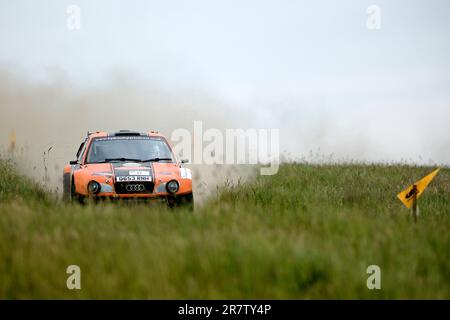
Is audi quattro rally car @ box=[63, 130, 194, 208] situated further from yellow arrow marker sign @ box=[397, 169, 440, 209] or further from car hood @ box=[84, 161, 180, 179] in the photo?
yellow arrow marker sign @ box=[397, 169, 440, 209]

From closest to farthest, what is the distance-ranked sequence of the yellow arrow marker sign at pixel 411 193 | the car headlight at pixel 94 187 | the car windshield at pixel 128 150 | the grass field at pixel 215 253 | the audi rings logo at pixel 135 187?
the grass field at pixel 215 253, the yellow arrow marker sign at pixel 411 193, the car headlight at pixel 94 187, the audi rings logo at pixel 135 187, the car windshield at pixel 128 150

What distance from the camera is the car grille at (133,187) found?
34.2 feet

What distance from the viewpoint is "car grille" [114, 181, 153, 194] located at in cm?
1041

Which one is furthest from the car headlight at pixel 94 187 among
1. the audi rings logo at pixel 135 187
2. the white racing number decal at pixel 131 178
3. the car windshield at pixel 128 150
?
the car windshield at pixel 128 150

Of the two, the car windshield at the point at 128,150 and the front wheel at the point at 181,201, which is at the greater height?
the car windshield at the point at 128,150

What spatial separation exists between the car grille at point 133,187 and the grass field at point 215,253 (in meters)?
2.12

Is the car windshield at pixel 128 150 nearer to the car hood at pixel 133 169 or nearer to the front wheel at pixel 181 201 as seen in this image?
the car hood at pixel 133 169

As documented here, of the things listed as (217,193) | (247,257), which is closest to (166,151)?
(217,193)

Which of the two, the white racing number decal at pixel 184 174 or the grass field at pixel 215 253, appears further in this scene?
the white racing number decal at pixel 184 174

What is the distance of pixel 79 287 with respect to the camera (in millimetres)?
5461

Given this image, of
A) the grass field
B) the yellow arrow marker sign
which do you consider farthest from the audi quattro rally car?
the yellow arrow marker sign
